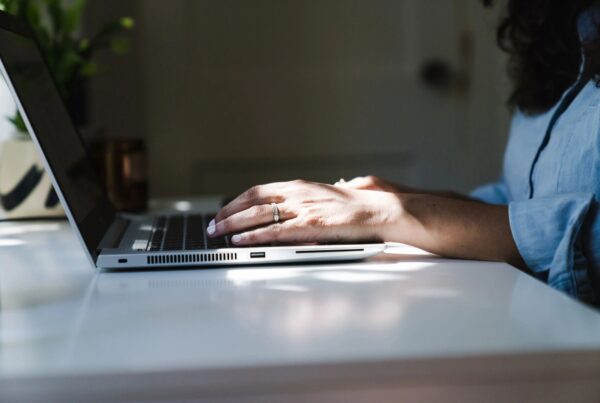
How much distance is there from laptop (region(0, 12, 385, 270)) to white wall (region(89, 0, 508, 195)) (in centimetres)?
121

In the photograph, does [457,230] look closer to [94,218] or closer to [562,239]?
[562,239]

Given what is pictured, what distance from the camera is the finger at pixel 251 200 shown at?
829 millimetres

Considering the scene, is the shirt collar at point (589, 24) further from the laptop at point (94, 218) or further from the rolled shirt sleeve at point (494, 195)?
the laptop at point (94, 218)

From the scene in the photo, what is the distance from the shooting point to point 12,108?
1.26m

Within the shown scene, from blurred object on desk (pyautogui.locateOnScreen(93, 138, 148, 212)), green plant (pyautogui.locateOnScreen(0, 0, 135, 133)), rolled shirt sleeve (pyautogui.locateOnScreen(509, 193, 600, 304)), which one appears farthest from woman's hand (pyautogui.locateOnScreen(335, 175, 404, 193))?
green plant (pyautogui.locateOnScreen(0, 0, 135, 133))

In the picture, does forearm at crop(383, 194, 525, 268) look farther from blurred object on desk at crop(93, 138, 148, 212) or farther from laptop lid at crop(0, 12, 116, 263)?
blurred object on desk at crop(93, 138, 148, 212)

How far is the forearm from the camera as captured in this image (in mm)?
788

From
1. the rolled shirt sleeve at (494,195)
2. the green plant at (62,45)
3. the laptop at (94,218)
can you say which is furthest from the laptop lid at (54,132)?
the rolled shirt sleeve at (494,195)

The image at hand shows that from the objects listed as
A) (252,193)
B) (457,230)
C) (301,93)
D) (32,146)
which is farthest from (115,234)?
(301,93)

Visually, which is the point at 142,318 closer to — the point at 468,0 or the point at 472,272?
the point at 472,272

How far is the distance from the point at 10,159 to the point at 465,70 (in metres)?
1.65

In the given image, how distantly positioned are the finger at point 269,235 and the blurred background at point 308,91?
5.10 feet

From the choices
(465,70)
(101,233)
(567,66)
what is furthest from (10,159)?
(465,70)

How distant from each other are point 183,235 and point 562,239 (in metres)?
0.44
